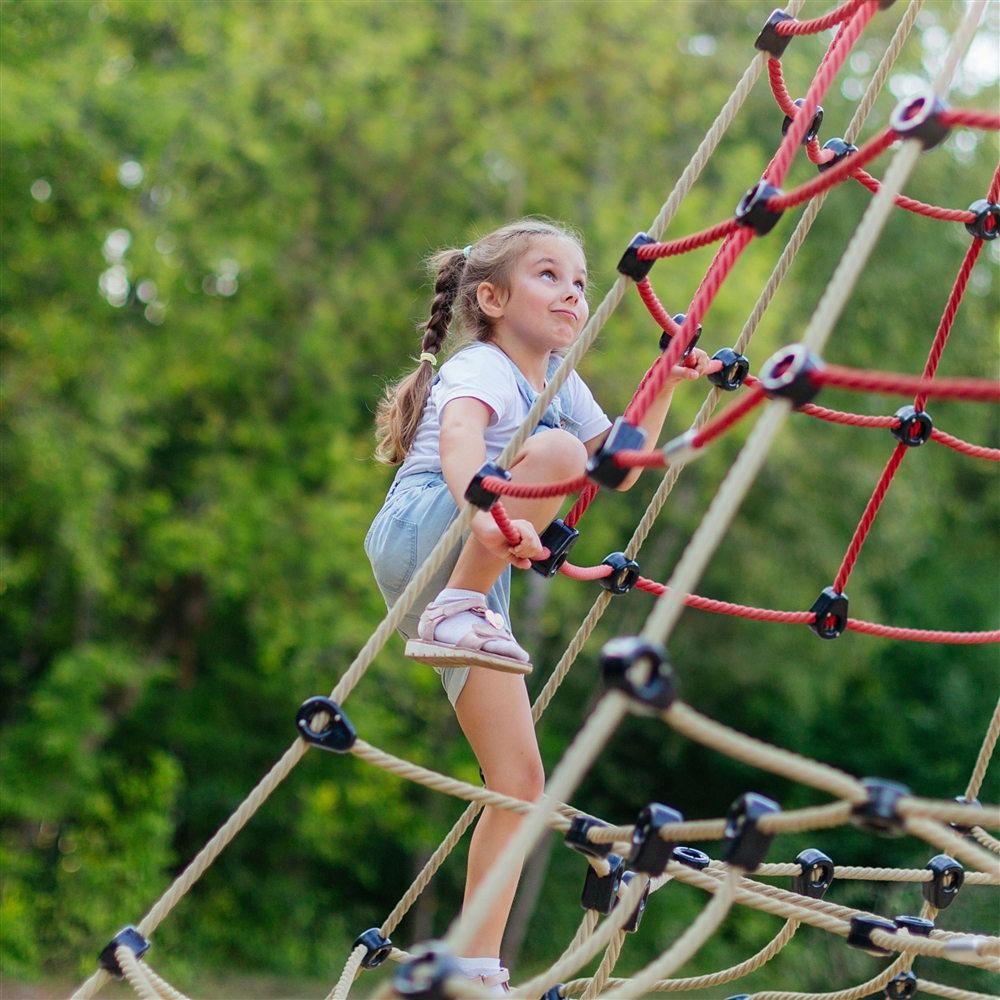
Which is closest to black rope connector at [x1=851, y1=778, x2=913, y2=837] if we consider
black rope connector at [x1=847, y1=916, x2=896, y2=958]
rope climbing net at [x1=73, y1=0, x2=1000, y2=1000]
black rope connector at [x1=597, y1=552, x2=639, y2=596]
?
rope climbing net at [x1=73, y1=0, x2=1000, y2=1000]

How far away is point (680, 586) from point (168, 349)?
5.05 m

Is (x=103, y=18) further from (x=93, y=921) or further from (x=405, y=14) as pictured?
(x=93, y=921)

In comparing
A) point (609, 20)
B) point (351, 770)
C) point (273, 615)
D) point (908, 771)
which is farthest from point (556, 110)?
point (908, 771)

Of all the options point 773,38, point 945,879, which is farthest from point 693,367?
point 945,879

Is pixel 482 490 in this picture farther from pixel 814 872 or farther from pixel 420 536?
pixel 814 872

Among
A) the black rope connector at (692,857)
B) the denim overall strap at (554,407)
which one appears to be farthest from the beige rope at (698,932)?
the black rope connector at (692,857)

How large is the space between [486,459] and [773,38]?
69 centimetres

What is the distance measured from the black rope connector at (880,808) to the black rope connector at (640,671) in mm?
193

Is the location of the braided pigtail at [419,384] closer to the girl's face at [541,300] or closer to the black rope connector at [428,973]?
the girl's face at [541,300]

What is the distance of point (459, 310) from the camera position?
1.76 m

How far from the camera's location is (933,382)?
104cm

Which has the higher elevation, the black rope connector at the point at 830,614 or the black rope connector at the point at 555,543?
the black rope connector at the point at 830,614

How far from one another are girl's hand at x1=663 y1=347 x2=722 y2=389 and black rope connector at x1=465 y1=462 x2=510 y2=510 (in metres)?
0.41

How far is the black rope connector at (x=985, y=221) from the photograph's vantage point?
6.32 ft
